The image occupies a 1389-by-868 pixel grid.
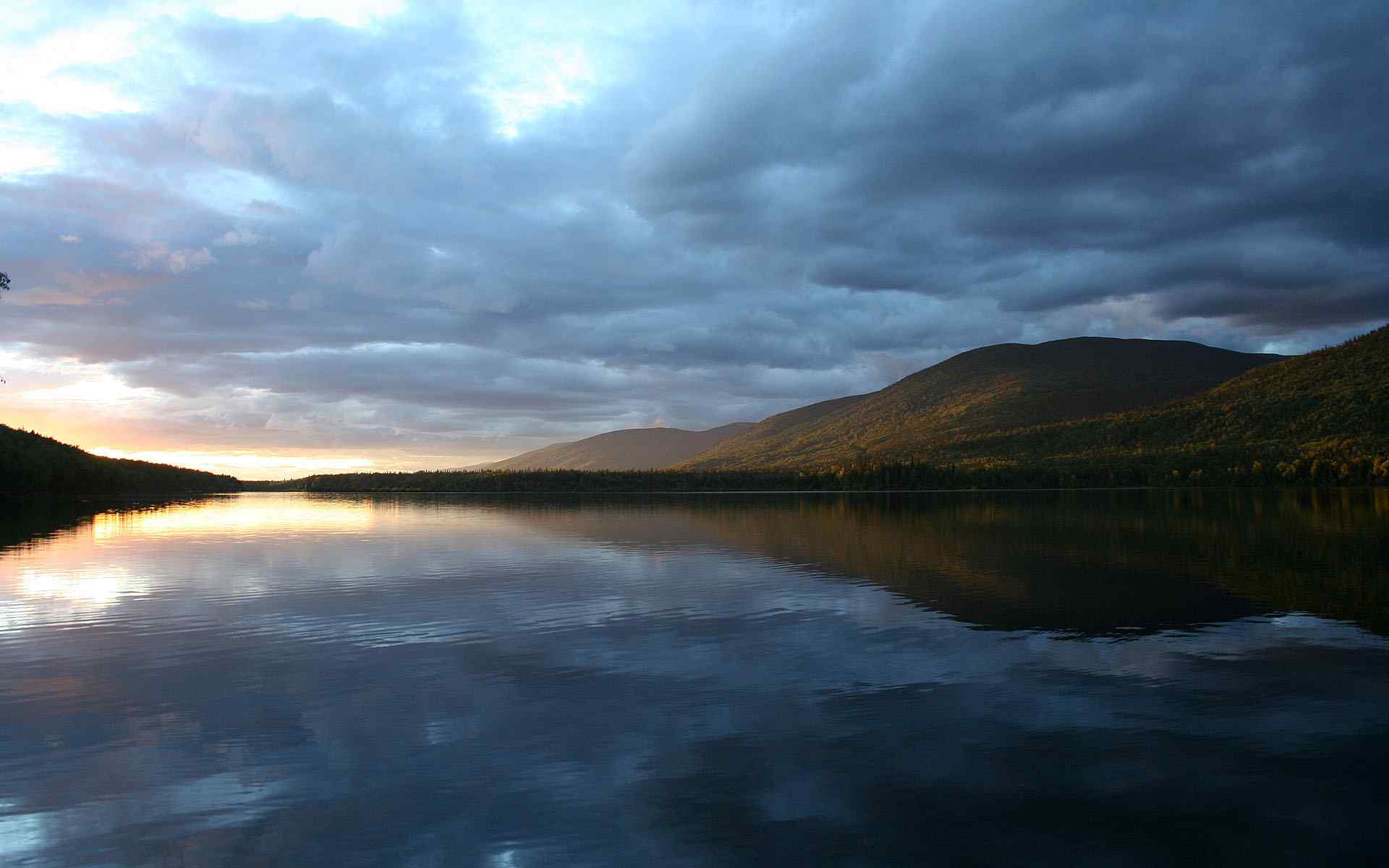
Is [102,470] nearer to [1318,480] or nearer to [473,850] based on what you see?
[473,850]

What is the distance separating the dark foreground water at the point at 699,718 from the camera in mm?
11812

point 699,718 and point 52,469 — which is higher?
point 52,469

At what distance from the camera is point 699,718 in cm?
1705

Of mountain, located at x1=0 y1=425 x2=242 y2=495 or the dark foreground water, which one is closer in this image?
the dark foreground water

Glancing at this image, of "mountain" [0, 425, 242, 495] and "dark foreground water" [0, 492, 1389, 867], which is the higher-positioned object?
"mountain" [0, 425, 242, 495]

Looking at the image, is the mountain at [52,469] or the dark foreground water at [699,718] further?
the mountain at [52,469]

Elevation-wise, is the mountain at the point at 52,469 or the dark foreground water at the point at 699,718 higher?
the mountain at the point at 52,469

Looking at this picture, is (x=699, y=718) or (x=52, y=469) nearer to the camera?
(x=699, y=718)

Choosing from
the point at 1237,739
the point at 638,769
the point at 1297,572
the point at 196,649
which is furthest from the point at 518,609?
the point at 1297,572

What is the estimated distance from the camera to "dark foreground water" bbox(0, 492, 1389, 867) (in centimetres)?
1181

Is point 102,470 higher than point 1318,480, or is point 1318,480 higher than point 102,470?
point 102,470

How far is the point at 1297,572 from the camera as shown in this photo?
37.0 m

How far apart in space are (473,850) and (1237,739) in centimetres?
1318

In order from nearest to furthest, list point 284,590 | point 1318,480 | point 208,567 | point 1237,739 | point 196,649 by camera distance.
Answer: point 1237,739, point 196,649, point 284,590, point 208,567, point 1318,480
